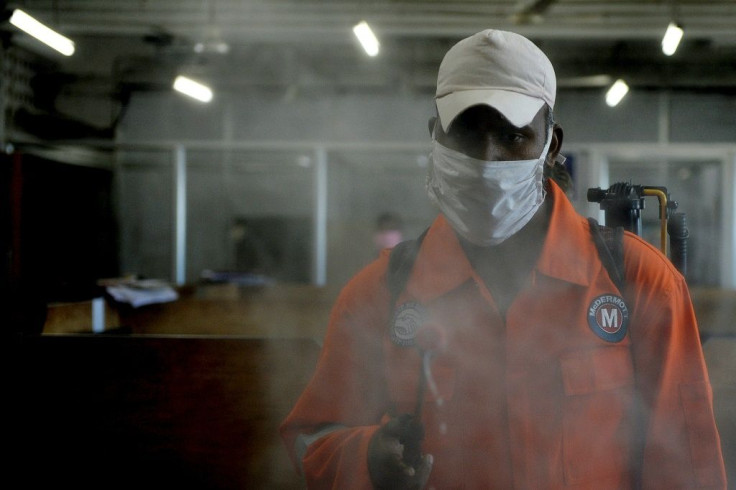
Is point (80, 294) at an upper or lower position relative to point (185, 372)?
upper

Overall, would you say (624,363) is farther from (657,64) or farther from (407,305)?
(657,64)

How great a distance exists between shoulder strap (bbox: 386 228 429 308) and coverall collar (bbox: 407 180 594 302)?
10 mm

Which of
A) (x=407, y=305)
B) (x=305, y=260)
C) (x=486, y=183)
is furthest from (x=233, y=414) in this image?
(x=305, y=260)

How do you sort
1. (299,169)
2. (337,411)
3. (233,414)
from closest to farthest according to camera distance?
(337,411) < (233,414) < (299,169)

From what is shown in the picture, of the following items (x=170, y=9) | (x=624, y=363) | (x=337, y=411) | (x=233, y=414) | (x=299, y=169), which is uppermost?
(x=170, y=9)

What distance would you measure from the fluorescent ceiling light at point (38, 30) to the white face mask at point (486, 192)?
3.54m

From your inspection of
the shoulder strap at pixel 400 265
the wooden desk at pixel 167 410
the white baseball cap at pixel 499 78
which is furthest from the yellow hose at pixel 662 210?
the wooden desk at pixel 167 410

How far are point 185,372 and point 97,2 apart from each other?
409cm

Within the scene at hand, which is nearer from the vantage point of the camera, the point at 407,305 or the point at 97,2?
the point at 407,305

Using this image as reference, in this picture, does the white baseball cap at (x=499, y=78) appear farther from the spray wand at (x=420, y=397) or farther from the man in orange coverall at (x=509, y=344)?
the spray wand at (x=420, y=397)

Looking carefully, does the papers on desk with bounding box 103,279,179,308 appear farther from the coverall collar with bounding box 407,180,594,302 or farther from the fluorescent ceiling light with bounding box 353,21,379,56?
the coverall collar with bounding box 407,180,594,302

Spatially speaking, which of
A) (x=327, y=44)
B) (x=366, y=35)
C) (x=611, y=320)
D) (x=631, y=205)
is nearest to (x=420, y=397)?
(x=611, y=320)

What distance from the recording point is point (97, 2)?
504 centimetres

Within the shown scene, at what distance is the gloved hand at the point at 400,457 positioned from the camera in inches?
31.4
